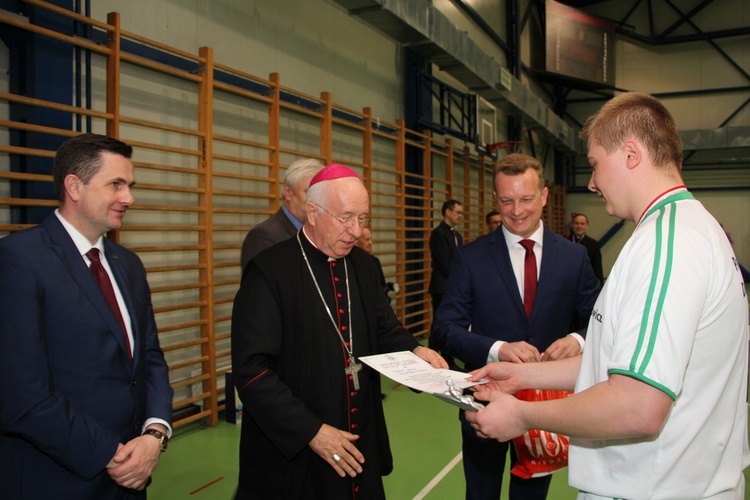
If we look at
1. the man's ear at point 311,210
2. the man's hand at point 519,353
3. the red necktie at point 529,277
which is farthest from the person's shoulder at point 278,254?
the red necktie at point 529,277

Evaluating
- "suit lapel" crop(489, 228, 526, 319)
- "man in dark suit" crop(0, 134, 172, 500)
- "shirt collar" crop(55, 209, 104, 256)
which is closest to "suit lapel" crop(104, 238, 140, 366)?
"man in dark suit" crop(0, 134, 172, 500)

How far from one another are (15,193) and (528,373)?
9.85 ft

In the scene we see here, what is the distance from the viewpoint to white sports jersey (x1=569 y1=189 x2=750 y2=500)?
1.08 metres

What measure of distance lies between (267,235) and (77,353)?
53.5 inches

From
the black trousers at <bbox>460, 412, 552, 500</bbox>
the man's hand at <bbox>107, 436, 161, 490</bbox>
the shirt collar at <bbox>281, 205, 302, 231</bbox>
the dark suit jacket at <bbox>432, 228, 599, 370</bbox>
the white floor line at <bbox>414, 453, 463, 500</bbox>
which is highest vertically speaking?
the shirt collar at <bbox>281, 205, 302, 231</bbox>

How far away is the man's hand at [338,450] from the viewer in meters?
1.61

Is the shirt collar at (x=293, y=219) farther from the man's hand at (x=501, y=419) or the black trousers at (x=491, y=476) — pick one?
the man's hand at (x=501, y=419)

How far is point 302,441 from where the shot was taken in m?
1.63

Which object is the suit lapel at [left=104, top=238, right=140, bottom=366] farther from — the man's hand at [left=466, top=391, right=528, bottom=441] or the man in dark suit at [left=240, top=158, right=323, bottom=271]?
the man's hand at [left=466, top=391, right=528, bottom=441]

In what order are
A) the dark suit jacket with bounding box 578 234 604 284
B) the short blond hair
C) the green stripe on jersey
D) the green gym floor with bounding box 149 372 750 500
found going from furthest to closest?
the dark suit jacket with bounding box 578 234 604 284 < the green gym floor with bounding box 149 372 750 500 < the short blond hair < the green stripe on jersey

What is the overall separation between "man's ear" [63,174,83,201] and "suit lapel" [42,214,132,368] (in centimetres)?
10

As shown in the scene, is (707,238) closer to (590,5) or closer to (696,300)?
(696,300)

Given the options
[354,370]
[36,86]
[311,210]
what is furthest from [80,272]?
[36,86]

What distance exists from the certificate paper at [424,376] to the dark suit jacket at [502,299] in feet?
1.30
